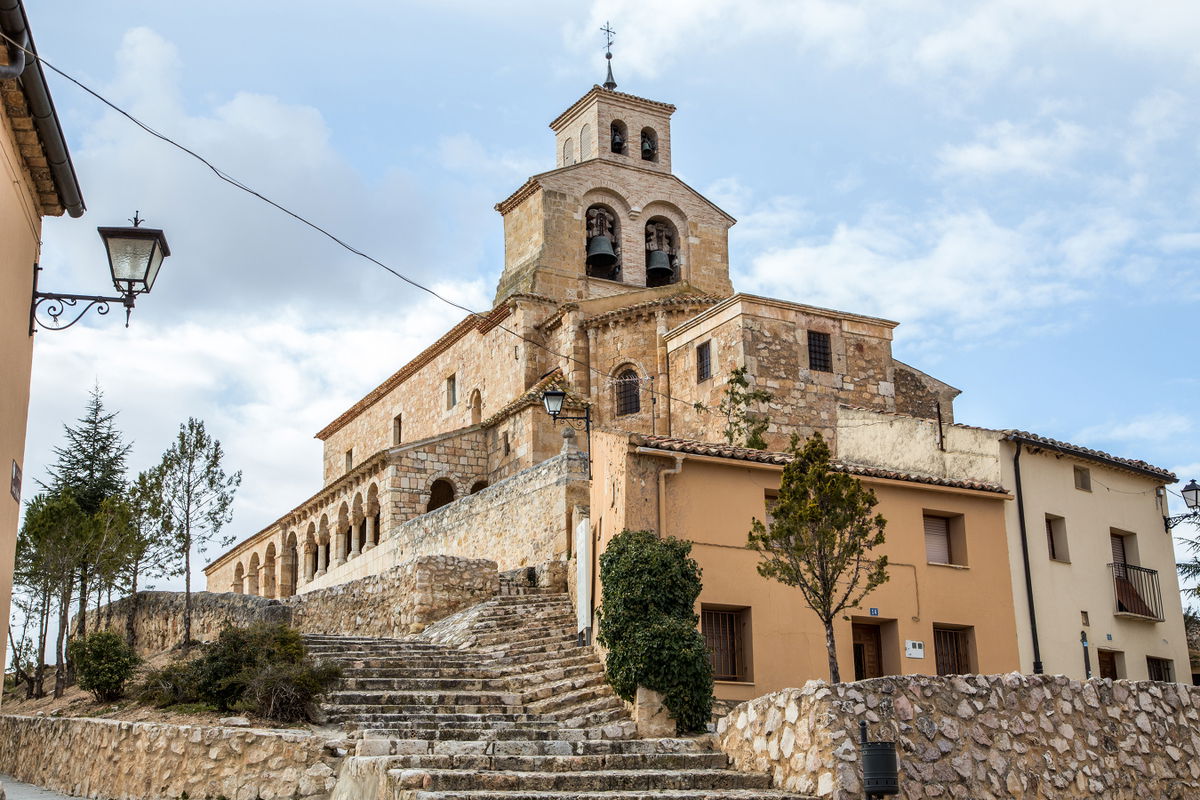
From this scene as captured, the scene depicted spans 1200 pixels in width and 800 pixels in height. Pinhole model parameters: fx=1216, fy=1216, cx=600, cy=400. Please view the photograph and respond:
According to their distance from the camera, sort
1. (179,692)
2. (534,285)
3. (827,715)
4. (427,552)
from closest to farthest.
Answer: (827,715) < (179,692) < (427,552) < (534,285)

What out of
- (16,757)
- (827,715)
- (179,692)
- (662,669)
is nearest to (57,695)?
(16,757)

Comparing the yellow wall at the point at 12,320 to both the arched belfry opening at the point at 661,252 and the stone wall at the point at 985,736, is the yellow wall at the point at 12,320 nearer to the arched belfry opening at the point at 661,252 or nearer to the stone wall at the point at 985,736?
the stone wall at the point at 985,736

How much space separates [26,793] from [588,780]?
8546 millimetres

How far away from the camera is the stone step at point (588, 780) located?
10867mm

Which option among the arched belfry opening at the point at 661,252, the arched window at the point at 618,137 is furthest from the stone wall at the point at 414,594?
the arched window at the point at 618,137

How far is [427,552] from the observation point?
31.0 metres

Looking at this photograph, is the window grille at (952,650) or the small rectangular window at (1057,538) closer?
the window grille at (952,650)

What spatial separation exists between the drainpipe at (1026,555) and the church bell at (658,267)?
21.9m

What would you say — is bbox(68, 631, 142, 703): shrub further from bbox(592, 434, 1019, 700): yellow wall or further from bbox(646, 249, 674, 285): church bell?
bbox(646, 249, 674, 285): church bell

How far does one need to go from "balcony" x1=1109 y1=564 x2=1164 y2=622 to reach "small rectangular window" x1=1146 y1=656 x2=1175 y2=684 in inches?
31.2

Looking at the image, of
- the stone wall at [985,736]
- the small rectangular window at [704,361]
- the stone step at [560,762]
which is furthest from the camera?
the small rectangular window at [704,361]

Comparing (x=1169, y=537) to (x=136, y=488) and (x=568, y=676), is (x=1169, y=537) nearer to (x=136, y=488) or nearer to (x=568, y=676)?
(x=568, y=676)

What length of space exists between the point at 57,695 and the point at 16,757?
4.79 m

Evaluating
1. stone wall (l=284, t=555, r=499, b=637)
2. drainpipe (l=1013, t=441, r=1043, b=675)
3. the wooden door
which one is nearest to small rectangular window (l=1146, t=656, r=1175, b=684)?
drainpipe (l=1013, t=441, r=1043, b=675)
